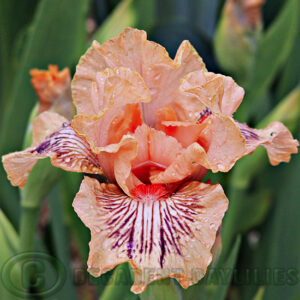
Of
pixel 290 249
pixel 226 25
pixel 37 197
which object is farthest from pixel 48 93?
pixel 290 249

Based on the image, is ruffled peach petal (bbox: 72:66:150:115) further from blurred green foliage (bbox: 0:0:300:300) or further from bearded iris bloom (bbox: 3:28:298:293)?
blurred green foliage (bbox: 0:0:300:300)

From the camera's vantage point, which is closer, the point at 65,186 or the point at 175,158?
the point at 175,158

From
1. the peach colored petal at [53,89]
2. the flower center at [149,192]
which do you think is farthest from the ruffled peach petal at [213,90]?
the peach colored petal at [53,89]

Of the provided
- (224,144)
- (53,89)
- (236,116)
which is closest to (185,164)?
(224,144)

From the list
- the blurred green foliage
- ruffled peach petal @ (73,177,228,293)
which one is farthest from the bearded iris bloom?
the blurred green foliage

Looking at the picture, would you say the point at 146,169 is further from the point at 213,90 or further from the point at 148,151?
the point at 213,90

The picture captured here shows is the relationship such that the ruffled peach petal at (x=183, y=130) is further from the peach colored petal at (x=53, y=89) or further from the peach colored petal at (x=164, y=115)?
the peach colored petal at (x=53, y=89)

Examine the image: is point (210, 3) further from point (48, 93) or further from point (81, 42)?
point (48, 93)
